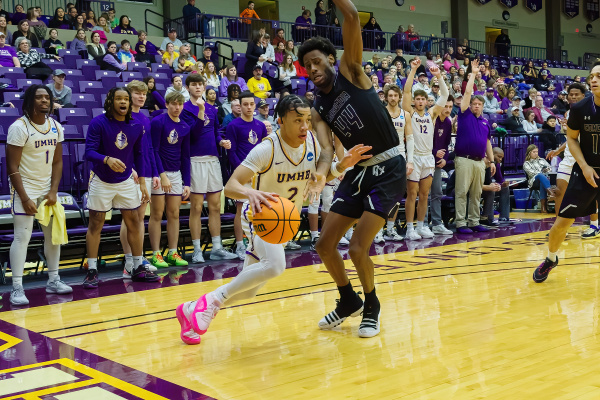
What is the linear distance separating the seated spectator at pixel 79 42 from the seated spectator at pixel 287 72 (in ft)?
14.0

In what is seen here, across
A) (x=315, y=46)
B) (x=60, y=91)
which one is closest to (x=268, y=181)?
(x=315, y=46)

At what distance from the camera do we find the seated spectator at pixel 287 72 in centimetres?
1520

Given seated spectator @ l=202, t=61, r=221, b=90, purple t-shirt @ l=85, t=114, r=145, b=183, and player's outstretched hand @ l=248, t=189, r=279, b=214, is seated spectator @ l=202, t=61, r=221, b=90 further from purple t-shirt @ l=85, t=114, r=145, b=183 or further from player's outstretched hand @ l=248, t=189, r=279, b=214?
player's outstretched hand @ l=248, t=189, r=279, b=214

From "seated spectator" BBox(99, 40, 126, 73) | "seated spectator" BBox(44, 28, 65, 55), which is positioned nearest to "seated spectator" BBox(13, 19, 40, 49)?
"seated spectator" BBox(44, 28, 65, 55)

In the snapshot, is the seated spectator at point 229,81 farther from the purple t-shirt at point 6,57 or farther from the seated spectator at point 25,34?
the purple t-shirt at point 6,57

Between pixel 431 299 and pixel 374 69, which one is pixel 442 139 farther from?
pixel 374 69

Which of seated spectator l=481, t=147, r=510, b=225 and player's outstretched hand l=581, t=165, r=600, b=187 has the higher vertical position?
player's outstretched hand l=581, t=165, r=600, b=187

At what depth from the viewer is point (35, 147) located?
6.05 m

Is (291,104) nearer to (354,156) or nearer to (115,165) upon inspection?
(354,156)

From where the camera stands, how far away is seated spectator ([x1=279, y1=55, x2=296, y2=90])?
49.9ft

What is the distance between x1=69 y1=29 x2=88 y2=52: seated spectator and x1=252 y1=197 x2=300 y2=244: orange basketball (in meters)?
Result: 11.0

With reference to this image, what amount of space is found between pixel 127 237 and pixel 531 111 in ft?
38.8

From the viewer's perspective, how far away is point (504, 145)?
13.8 m

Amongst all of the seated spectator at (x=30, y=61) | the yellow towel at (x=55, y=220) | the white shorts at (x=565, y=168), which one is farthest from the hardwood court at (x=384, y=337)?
the seated spectator at (x=30, y=61)
